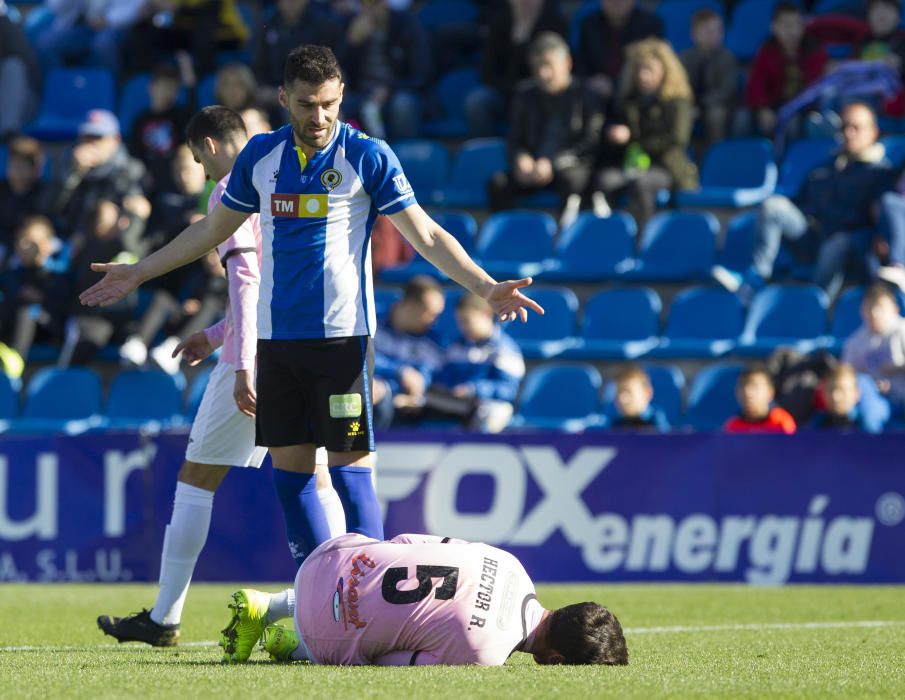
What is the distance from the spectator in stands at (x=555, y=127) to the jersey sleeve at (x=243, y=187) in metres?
7.62

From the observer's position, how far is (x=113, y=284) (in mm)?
5715

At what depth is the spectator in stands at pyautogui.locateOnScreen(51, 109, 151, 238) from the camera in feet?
45.2

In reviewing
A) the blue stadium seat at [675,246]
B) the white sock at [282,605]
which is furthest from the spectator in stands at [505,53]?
the white sock at [282,605]

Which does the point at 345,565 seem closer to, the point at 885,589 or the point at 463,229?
the point at 885,589

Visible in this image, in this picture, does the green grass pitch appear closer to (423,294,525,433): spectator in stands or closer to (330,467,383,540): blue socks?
(330,467,383,540): blue socks

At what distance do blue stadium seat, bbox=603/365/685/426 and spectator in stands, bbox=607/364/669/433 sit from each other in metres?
0.81

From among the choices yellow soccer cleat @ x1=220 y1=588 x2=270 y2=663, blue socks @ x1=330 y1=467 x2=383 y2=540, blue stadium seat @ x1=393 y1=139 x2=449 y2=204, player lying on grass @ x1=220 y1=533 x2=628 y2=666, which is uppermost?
blue stadium seat @ x1=393 y1=139 x2=449 y2=204

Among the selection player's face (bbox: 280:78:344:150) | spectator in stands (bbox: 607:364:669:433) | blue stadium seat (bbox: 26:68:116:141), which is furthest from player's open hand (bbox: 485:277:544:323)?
blue stadium seat (bbox: 26:68:116:141)

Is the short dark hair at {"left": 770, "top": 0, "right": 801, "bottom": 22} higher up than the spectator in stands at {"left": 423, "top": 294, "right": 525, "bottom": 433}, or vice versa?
the short dark hair at {"left": 770, "top": 0, "right": 801, "bottom": 22}

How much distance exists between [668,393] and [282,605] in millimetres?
6311

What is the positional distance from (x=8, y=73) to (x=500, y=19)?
4869 mm

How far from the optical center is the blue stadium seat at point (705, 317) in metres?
12.1

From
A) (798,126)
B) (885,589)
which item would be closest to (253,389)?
(885,589)

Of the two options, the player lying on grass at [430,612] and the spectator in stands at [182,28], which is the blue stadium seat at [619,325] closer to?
the spectator in stands at [182,28]
